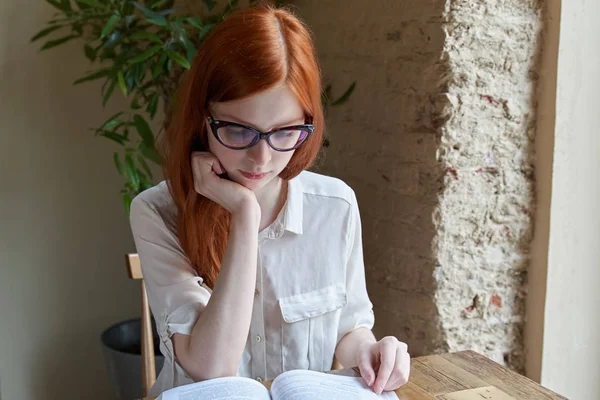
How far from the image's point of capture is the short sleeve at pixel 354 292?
5.12ft

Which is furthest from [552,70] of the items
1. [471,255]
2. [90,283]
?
[90,283]

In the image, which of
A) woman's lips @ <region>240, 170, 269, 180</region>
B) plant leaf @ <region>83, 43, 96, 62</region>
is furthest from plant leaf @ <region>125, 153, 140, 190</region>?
woman's lips @ <region>240, 170, 269, 180</region>

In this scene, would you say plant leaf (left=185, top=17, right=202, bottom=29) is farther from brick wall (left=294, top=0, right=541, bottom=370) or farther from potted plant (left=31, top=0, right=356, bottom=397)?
brick wall (left=294, top=0, right=541, bottom=370)

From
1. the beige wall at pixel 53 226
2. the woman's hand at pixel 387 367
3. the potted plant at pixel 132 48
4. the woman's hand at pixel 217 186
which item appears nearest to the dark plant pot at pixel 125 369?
the potted plant at pixel 132 48

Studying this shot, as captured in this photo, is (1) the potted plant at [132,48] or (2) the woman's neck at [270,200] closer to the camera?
(2) the woman's neck at [270,200]

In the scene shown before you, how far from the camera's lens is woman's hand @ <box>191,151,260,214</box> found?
1336 millimetres

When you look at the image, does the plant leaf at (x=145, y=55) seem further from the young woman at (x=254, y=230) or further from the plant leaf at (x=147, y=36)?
the young woman at (x=254, y=230)

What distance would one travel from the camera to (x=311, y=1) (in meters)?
2.38

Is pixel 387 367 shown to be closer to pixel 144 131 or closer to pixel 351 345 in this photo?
pixel 351 345

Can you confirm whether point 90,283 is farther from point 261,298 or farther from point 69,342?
→ point 261,298

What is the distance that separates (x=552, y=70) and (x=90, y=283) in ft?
5.82

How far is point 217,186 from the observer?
1352 millimetres

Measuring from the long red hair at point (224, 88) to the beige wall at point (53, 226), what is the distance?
1146 mm

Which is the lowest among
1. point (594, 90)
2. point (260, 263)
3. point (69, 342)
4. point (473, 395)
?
point (69, 342)
